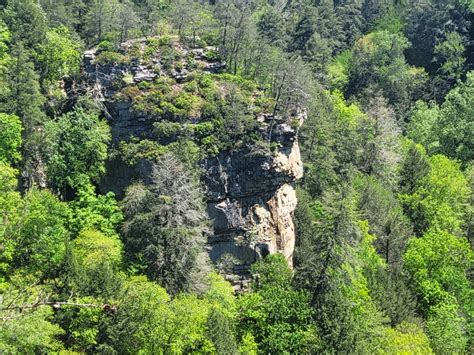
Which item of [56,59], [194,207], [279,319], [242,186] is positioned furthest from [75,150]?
[279,319]

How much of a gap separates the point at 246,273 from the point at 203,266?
6966 mm

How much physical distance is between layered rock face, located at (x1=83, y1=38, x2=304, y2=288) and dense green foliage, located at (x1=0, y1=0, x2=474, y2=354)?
592 millimetres

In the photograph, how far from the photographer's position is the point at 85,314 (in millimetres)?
33062

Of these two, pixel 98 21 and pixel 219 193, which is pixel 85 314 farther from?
pixel 98 21

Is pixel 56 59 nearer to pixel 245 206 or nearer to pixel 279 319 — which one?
pixel 245 206

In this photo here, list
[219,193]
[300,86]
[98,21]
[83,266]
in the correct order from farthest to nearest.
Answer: [98,21] → [300,86] → [219,193] → [83,266]

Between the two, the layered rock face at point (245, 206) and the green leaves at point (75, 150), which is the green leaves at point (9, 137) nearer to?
the green leaves at point (75, 150)

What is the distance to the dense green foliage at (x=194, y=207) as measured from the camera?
114 feet

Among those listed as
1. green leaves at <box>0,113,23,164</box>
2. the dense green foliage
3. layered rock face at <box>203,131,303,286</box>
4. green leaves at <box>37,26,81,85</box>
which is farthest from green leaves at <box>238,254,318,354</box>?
green leaves at <box>37,26,81,85</box>

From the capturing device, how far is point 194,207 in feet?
137

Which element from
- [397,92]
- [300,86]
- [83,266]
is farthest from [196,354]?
[397,92]

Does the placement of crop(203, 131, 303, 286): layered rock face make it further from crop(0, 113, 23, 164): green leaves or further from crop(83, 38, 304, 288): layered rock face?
crop(0, 113, 23, 164): green leaves

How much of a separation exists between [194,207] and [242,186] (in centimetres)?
743

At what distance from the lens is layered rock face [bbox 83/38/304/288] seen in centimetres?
4691
